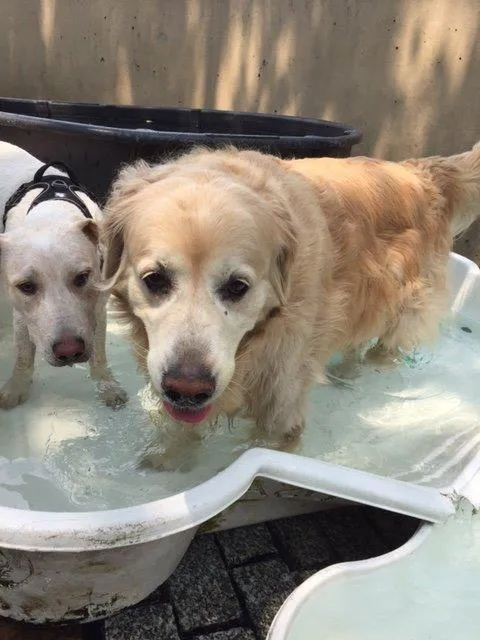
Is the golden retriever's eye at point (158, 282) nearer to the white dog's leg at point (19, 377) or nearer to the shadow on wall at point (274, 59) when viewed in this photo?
the white dog's leg at point (19, 377)

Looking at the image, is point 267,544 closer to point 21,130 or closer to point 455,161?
point 455,161

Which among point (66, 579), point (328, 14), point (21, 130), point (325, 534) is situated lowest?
point (325, 534)

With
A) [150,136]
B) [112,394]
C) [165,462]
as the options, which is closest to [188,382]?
[165,462]

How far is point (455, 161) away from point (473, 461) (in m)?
1.68

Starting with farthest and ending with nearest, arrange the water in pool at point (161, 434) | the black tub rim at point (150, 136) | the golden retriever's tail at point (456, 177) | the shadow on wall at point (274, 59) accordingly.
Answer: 1. the shadow on wall at point (274, 59)
2. the black tub rim at point (150, 136)
3. the golden retriever's tail at point (456, 177)
4. the water in pool at point (161, 434)

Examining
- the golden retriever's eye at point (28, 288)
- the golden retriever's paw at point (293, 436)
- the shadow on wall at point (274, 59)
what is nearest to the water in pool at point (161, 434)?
the golden retriever's paw at point (293, 436)

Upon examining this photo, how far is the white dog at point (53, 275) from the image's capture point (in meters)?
2.29

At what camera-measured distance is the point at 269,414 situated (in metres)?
2.42

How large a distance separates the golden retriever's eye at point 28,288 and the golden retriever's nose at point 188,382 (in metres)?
0.97

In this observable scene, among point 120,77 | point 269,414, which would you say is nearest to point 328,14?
point 120,77

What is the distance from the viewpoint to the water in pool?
236 cm

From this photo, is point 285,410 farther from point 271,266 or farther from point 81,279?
point 81,279

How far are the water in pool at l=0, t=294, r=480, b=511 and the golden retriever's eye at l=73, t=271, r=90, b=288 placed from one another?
531mm

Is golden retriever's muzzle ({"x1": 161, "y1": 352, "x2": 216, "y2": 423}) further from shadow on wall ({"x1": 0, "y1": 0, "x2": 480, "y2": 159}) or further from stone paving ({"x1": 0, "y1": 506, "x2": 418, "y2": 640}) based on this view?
shadow on wall ({"x1": 0, "y1": 0, "x2": 480, "y2": 159})
